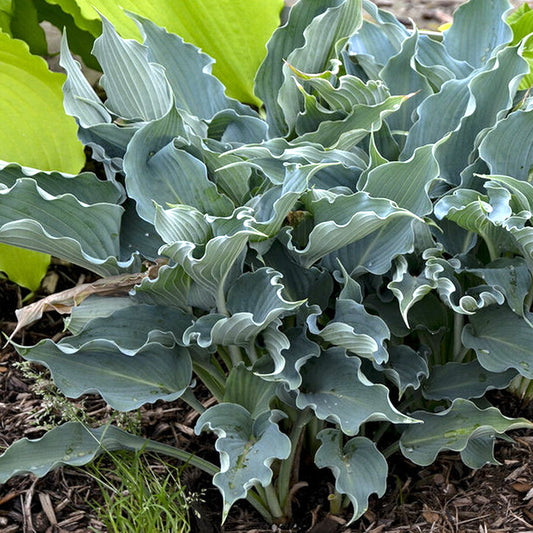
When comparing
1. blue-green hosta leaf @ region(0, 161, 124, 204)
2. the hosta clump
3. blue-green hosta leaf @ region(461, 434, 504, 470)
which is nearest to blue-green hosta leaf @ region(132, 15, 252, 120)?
the hosta clump

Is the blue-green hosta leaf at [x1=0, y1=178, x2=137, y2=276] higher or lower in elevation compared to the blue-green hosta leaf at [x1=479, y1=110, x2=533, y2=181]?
higher

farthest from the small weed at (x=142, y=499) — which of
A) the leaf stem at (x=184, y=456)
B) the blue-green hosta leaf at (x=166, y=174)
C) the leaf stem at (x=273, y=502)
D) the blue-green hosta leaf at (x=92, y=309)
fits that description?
the blue-green hosta leaf at (x=166, y=174)

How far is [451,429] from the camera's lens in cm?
148

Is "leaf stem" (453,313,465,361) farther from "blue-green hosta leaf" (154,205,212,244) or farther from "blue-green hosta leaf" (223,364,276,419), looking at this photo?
"blue-green hosta leaf" (154,205,212,244)

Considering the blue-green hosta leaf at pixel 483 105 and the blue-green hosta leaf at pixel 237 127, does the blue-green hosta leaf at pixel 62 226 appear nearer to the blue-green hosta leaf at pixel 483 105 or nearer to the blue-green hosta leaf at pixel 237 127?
the blue-green hosta leaf at pixel 237 127

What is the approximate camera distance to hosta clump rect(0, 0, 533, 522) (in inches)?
52.2

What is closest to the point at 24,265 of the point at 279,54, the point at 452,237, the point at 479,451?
the point at 279,54

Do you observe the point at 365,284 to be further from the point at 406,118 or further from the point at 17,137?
the point at 17,137

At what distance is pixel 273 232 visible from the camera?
1336 millimetres

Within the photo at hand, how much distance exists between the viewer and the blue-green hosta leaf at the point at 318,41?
1565 millimetres

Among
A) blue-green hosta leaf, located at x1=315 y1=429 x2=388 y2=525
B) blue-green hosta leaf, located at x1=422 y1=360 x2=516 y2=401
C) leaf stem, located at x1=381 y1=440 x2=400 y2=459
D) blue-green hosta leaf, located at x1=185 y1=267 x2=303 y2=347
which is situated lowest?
leaf stem, located at x1=381 y1=440 x2=400 y2=459

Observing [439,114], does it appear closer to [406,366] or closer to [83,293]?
[406,366]

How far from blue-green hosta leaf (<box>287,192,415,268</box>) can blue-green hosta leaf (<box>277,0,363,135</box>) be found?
0.95 feet

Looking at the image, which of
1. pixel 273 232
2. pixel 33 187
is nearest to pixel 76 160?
pixel 33 187
